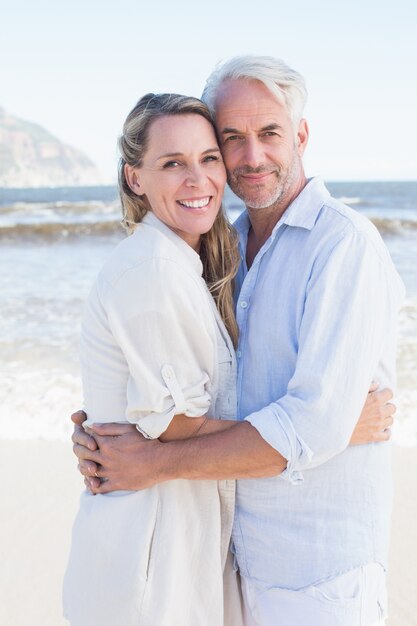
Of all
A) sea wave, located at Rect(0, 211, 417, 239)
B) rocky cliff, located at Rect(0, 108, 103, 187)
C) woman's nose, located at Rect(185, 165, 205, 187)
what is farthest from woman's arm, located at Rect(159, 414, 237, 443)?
rocky cliff, located at Rect(0, 108, 103, 187)

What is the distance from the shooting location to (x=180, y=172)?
7.26 feet

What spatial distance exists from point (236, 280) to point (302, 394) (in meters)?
0.69

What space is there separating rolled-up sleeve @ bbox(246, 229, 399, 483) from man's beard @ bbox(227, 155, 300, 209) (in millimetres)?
560

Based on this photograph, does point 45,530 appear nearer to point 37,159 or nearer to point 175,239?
point 175,239

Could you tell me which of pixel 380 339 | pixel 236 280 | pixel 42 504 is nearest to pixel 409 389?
pixel 42 504

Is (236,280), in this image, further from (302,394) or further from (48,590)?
(48,590)

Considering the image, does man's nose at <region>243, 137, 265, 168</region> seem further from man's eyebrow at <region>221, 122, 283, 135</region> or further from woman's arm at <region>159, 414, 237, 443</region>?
woman's arm at <region>159, 414, 237, 443</region>

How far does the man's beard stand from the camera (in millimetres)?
2344

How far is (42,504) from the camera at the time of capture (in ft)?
12.9

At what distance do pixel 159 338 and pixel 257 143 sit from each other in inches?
33.0

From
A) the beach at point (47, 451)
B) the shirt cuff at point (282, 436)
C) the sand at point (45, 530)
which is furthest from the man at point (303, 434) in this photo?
the sand at point (45, 530)

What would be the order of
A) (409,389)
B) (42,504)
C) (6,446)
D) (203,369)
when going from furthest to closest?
(409,389), (6,446), (42,504), (203,369)

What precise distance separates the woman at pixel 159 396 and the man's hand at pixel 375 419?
0.36 meters


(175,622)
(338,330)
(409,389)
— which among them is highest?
(338,330)
